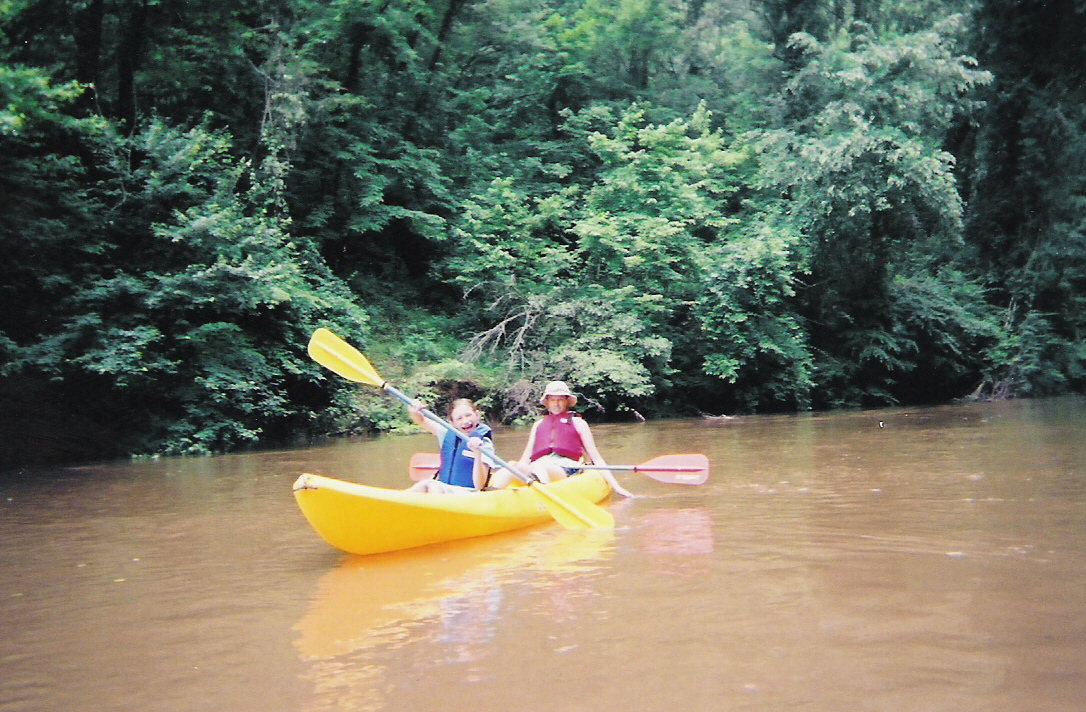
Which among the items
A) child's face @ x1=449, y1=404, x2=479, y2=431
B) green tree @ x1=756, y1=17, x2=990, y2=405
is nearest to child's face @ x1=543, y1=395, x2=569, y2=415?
child's face @ x1=449, y1=404, x2=479, y2=431

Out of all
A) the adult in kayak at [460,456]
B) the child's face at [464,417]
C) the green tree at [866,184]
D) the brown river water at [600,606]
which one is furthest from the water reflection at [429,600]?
the green tree at [866,184]

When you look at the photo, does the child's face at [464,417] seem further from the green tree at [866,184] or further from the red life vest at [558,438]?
the green tree at [866,184]

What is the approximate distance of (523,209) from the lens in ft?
62.1

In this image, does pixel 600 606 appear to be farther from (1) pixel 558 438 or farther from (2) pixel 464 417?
(1) pixel 558 438

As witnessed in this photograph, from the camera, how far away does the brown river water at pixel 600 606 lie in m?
3.19

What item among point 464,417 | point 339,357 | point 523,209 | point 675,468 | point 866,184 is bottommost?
point 675,468

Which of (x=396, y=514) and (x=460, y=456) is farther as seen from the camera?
(x=460, y=456)

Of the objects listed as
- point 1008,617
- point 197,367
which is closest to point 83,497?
point 197,367

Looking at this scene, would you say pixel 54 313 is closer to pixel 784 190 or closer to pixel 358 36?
pixel 358 36

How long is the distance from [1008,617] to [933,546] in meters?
1.40

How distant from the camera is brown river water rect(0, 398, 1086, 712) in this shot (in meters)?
3.19

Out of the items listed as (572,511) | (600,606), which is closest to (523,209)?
(572,511)

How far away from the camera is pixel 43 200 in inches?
499

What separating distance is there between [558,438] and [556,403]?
28cm
